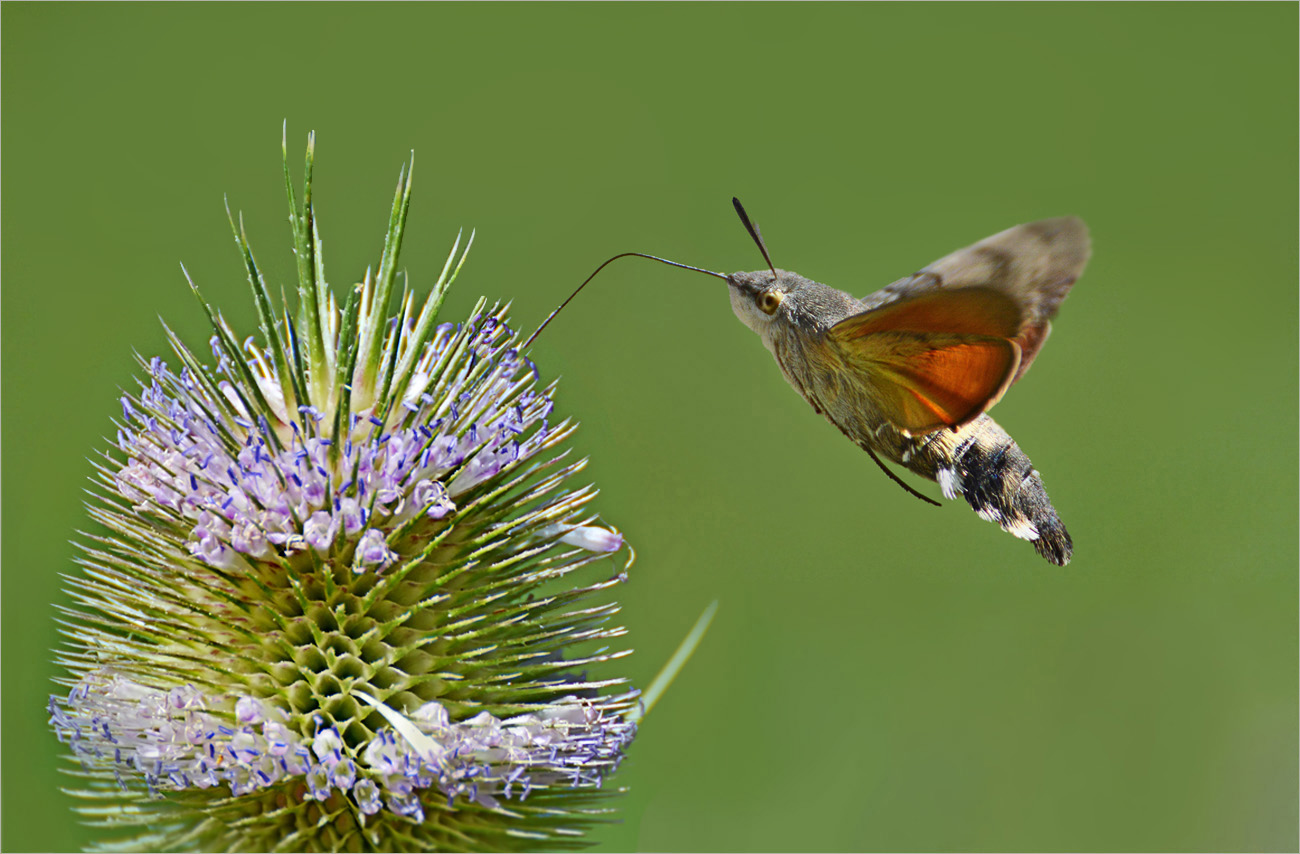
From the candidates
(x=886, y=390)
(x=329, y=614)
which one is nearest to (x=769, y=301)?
(x=886, y=390)

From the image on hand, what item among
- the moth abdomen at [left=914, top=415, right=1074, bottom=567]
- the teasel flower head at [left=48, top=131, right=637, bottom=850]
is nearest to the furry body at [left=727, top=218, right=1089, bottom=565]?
the moth abdomen at [left=914, top=415, right=1074, bottom=567]

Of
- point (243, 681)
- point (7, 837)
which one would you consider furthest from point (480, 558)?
point (7, 837)

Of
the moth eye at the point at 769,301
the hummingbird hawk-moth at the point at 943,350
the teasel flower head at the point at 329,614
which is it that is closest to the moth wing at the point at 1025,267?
the hummingbird hawk-moth at the point at 943,350

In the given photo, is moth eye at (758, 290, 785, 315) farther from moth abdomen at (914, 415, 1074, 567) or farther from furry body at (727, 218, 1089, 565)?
moth abdomen at (914, 415, 1074, 567)

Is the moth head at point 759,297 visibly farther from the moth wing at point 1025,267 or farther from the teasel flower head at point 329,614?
the teasel flower head at point 329,614

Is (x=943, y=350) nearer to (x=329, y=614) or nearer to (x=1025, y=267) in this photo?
(x=1025, y=267)

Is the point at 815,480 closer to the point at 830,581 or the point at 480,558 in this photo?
the point at 830,581
